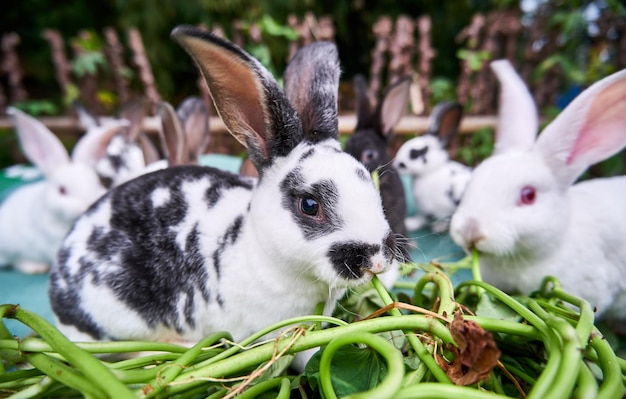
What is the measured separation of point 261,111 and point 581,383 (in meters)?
0.64

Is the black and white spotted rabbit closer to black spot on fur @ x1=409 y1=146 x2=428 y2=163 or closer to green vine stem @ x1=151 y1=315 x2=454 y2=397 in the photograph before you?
green vine stem @ x1=151 y1=315 x2=454 y2=397

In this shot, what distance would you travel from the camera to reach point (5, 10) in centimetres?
464

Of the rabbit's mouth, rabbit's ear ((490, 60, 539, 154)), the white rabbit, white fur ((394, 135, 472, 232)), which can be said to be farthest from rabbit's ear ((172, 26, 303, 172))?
white fur ((394, 135, 472, 232))

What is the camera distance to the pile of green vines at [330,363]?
50 cm

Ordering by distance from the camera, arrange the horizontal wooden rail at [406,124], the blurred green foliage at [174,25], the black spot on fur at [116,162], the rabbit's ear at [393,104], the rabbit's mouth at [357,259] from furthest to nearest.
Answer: the blurred green foliage at [174,25] < the horizontal wooden rail at [406,124] < the black spot on fur at [116,162] < the rabbit's ear at [393,104] < the rabbit's mouth at [357,259]

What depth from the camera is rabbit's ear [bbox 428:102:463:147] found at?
1.88m

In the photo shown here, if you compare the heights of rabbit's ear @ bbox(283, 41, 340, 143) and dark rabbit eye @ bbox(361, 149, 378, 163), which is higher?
rabbit's ear @ bbox(283, 41, 340, 143)

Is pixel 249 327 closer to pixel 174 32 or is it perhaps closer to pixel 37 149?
pixel 174 32

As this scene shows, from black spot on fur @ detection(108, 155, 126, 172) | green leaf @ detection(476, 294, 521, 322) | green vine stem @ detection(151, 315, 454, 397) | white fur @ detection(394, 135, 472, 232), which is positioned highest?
black spot on fur @ detection(108, 155, 126, 172)

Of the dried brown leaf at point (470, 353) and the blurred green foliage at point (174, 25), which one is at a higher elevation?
the blurred green foliage at point (174, 25)

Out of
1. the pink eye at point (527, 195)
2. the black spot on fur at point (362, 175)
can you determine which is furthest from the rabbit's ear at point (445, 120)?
the black spot on fur at point (362, 175)

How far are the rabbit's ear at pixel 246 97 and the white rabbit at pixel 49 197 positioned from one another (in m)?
1.02

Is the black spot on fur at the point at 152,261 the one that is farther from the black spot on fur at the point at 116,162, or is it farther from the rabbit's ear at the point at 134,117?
the rabbit's ear at the point at 134,117

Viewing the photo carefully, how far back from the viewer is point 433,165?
1949 millimetres
